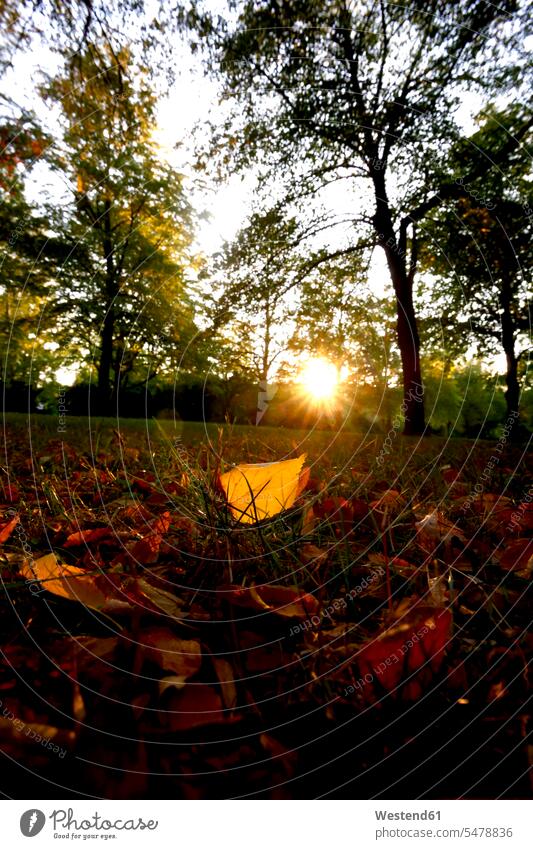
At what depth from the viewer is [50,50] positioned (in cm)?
421

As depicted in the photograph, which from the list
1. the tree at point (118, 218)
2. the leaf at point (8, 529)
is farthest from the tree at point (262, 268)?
the leaf at point (8, 529)

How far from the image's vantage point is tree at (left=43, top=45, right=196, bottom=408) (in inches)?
183

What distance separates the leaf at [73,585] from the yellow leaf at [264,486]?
17.4 inches

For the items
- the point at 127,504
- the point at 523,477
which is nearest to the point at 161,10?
the point at 127,504

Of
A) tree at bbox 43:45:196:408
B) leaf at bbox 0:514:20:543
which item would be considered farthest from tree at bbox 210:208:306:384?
leaf at bbox 0:514:20:543

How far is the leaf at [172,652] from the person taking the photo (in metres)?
0.66

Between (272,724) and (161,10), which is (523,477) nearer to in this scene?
(272,724)

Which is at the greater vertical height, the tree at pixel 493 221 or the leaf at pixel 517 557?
the tree at pixel 493 221

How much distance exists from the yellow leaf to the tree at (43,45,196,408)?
32.5 inches

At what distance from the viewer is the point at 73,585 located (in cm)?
87

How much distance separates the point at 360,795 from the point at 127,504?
133 cm

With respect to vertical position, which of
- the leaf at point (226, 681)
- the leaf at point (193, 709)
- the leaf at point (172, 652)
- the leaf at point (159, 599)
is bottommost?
the leaf at point (193, 709)
